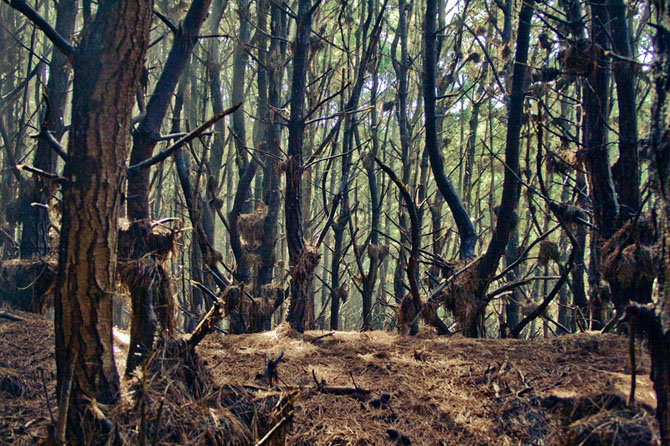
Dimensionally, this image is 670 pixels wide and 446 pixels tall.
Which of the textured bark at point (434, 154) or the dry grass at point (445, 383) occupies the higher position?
the textured bark at point (434, 154)

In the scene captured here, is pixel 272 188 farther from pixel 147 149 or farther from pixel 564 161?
pixel 564 161

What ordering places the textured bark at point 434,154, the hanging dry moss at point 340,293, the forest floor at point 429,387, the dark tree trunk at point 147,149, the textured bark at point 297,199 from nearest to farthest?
the forest floor at point 429,387
the dark tree trunk at point 147,149
the textured bark at point 297,199
the textured bark at point 434,154
the hanging dry moss at point 340,293

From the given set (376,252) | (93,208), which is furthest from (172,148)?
(376,252)

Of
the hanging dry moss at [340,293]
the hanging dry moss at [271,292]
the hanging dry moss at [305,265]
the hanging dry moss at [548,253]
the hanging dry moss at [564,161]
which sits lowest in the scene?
the hanging dry moss at [340,293]

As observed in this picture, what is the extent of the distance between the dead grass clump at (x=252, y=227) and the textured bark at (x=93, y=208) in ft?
15.2

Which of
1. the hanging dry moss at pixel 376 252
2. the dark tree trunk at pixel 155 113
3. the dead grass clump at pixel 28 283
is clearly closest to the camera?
the dark tree trunk at pixel 155 113

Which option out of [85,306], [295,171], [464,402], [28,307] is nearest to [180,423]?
[85,306]

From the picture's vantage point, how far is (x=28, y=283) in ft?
17.7

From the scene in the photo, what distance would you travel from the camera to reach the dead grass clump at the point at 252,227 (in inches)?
287

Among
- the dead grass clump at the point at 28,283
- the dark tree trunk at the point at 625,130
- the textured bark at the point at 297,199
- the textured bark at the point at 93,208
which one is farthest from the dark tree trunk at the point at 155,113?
the dark tree trunk at the point at 625,130

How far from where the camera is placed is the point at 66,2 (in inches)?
258

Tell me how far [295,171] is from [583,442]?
3.80 meters

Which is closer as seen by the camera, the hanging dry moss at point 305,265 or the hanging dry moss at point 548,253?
the hanging dry moss at point 548,253

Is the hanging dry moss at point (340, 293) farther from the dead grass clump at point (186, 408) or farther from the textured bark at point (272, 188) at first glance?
the dead grass clump at point (186, 408)
